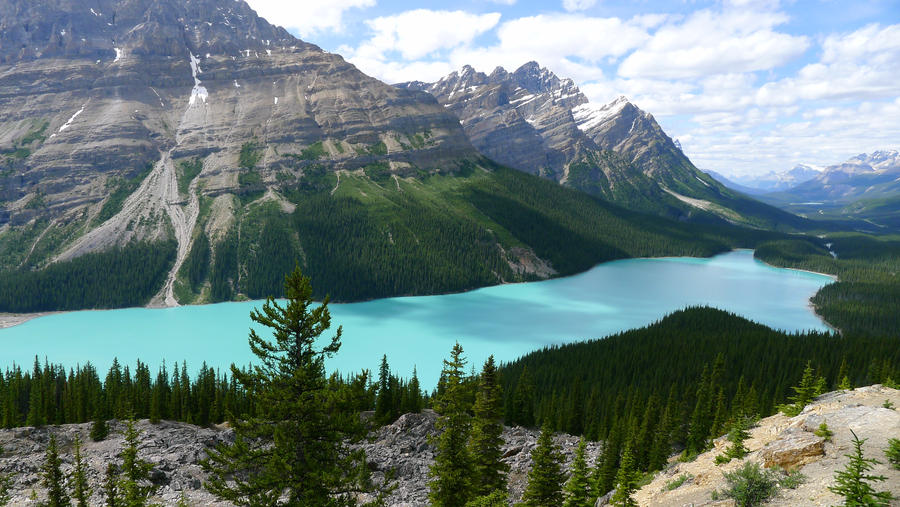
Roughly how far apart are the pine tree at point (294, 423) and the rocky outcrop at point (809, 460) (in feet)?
47.9

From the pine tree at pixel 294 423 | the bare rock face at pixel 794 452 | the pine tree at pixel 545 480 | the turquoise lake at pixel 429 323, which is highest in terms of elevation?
the pine tree at pixel 294 423

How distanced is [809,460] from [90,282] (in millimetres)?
183260

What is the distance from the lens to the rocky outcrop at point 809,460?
57.6 feet

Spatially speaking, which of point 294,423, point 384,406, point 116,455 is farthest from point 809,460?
point 116,455

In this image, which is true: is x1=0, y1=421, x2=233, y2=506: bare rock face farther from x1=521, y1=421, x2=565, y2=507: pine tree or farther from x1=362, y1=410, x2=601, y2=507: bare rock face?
x1=521, y1=421, x2=565, y2=507: pine tree

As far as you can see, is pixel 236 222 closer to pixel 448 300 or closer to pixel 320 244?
pixel 320 244

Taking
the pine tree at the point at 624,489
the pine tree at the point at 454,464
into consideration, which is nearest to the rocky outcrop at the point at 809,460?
the pine tree at the point at 624,489

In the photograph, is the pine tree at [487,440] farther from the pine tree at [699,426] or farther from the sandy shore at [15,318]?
the sandy shore at [15,318]

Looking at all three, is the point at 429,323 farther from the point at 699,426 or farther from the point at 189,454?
the point at 189,454

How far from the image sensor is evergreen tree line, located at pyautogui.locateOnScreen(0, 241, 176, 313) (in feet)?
479

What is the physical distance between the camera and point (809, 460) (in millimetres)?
20266

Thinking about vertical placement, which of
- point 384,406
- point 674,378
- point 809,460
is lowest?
point 674,378

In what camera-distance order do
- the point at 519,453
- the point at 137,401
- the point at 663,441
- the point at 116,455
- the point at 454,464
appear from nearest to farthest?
1. the point at 454,464
2. the point at 116,455
3. the point at 663,441
4. the point at 519,453
5. the point at 137,401

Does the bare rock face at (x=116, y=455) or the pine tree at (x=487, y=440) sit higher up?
the pine tree at (x=487, y=440)
